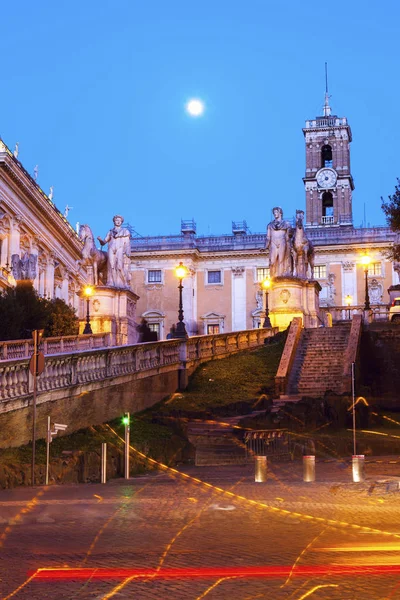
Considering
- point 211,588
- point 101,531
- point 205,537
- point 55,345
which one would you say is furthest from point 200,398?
point 211,588

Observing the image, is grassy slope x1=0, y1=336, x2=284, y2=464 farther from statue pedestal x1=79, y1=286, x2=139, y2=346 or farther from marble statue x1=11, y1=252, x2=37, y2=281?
marble statue x1=11, y1=252, x2=37, y2=281

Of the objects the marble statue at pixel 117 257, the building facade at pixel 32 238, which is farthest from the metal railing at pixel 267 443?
the building facade at pixel 32 238

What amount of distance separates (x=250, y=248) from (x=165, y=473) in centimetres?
6612

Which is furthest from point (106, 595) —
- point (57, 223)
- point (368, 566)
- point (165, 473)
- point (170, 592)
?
point (57, 223)

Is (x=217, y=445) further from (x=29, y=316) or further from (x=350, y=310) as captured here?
(x=350, y=310)

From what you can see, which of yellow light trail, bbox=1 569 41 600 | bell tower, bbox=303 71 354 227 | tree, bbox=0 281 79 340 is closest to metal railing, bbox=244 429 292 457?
tree, bbox=0 281 79 340

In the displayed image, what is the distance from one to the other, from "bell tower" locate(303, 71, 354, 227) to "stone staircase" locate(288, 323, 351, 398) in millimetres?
63570

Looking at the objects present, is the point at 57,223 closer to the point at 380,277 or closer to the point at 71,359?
the point at 380,277

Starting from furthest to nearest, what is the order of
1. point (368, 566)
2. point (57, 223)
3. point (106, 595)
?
1. point (57, 223)
2. point (368, 566)
3. point (106, 595)

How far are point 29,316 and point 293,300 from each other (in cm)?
1355

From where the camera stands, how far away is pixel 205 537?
10.3 meters

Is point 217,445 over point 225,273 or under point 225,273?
under

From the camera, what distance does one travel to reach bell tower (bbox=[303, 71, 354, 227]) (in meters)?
100

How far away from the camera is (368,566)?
8461 mm
